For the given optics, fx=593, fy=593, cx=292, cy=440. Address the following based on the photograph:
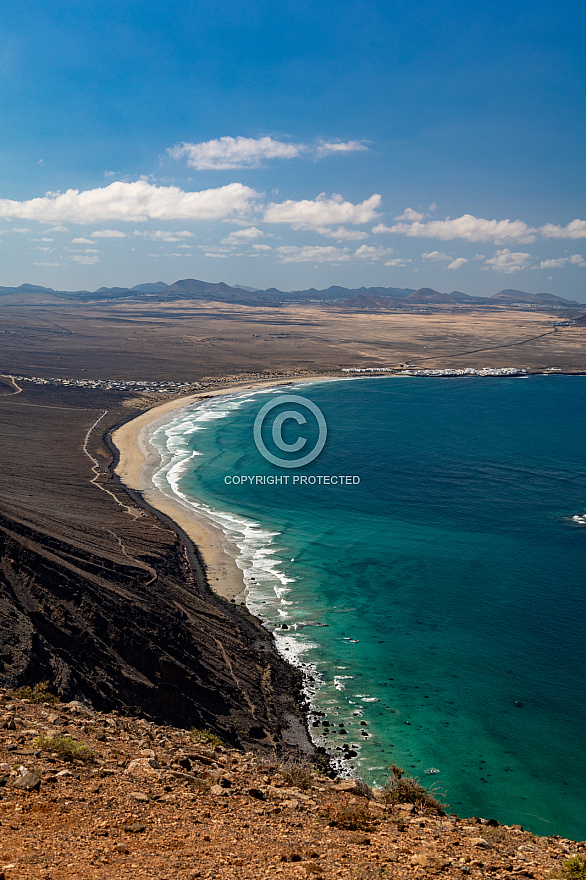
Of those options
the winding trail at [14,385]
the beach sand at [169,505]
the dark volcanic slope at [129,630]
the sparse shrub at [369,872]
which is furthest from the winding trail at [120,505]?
the sparse shrub at [369,872]

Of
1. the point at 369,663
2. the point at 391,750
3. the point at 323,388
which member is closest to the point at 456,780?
the point at 391,750

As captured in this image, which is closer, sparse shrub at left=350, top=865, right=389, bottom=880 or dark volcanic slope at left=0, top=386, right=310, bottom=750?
sparse shrub at left=350, top=865, right=389, bottom=880

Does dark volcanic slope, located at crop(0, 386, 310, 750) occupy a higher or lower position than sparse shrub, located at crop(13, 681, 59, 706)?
lower

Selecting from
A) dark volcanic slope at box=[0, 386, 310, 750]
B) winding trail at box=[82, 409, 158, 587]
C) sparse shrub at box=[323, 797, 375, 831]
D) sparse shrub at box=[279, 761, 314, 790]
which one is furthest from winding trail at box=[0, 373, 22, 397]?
sparse shrub at box=[323, 797, 375, 831]

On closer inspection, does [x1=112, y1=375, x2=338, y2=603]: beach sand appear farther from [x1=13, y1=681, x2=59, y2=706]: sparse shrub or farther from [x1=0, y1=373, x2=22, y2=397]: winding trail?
[x1=0, y1=373, x2=22, y2=397]: winding trail

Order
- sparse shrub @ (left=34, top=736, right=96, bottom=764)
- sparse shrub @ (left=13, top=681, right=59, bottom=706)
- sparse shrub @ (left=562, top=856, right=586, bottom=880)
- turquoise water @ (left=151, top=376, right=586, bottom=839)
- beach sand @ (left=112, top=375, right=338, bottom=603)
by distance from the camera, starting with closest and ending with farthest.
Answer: sparse shrub @ (left=562, top=856, right=586, bottom=880), sparse shrub @ (left=34, top=736, right=96, bottom=764), sparse shrub @ (left=13, top=681, right=59, bottom=706), turquoise water @ (left=151, top=376, right=586, bottom=839), beach sand @ (left=112, top=375, right=338, bottom=603)

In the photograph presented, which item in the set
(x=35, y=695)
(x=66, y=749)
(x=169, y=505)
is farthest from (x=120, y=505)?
(x=66, y=749)

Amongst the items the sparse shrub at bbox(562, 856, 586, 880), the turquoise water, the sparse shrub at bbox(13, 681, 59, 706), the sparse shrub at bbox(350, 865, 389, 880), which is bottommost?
the turquoise water

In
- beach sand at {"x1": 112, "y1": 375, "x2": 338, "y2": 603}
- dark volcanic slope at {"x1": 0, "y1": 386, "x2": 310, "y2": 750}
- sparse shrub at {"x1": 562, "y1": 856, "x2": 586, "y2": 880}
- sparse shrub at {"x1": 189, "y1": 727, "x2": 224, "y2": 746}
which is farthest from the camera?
beach sand at {"x1": 112, "y1": 375, "x2": 338, "y2": 603}
